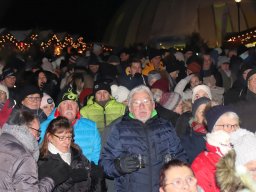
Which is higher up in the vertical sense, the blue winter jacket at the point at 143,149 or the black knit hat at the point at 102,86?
the black knit hat at the point at 102,86

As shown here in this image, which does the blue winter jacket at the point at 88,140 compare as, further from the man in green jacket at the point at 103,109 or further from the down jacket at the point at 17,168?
the down jacket at the point at 17,168

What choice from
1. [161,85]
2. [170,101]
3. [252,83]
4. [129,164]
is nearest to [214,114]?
[129,164]

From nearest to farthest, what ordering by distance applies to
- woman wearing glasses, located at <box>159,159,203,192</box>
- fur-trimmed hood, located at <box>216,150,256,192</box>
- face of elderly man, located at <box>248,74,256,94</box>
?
fur-trimmed hood, located at <box>216,150,256,192</box>
woman wearing glasses, located at <box>159,159,203,192</box>
face of elderly man, located at <box>248,74,256,94</box>

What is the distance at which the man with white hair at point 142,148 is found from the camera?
5.55m

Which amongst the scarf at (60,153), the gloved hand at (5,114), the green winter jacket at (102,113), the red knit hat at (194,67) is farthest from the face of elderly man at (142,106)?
the red knit hat at (194,67)

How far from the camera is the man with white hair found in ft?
18.2

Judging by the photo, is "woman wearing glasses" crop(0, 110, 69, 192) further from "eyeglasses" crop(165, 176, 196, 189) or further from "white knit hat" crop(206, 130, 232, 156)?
"white knit hat" crop(206, 130, 232, 156)

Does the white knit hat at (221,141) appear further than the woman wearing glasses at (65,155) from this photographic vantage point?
No

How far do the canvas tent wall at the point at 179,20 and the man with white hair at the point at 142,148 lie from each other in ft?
125

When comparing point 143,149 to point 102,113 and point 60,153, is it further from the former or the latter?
point 102,113

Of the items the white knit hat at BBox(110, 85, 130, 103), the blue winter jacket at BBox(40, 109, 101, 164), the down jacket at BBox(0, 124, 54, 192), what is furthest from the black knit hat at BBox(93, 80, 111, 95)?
the down jacket at BBox(0, 124, 54, 192)

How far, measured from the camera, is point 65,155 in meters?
5.68

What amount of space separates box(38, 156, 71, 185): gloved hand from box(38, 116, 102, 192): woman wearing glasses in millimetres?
201

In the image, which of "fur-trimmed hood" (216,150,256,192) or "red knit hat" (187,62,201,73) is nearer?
"fur-trimmed hood" (216,150,256,192)
